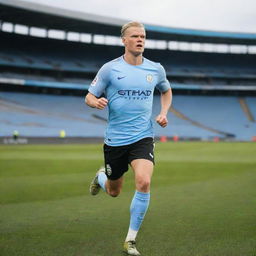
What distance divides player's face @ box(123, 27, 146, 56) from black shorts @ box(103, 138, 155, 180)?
111 cm

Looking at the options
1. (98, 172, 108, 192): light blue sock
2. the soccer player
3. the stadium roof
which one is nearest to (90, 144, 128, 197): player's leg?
the soccer player

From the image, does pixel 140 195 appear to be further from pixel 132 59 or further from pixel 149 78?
pixel 132 59

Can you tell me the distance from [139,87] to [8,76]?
155ft

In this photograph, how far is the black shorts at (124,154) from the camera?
5.10m

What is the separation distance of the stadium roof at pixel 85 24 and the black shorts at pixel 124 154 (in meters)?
40.7

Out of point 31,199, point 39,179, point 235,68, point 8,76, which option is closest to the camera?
point 31,199

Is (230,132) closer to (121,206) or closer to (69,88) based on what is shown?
(69,88)

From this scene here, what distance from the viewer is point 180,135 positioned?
50.1 metres

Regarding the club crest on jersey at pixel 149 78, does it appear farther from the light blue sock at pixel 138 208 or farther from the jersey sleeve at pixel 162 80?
the light blue sock at pixel 138 208

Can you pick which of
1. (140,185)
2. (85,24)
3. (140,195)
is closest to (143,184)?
(140,185)

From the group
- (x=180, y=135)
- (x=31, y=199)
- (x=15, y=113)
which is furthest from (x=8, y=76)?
(x=31, y=199)

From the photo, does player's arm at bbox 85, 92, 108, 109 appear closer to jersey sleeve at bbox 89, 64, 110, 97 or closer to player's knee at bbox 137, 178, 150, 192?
jersey sleeve at bbox 89, 64, 110, 97

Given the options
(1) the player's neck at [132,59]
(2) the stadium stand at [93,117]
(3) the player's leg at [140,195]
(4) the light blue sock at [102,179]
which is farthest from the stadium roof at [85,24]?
(3) the player's leg at [140,195]

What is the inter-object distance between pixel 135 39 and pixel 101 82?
66 centimetres
